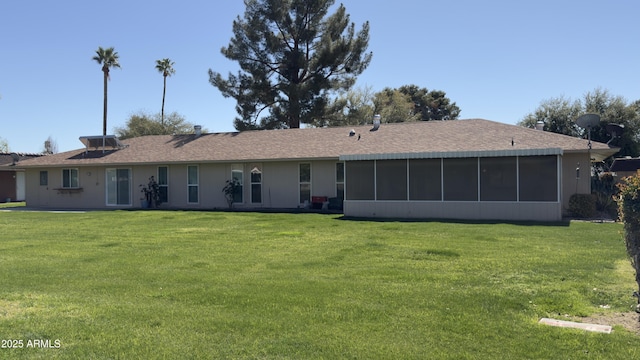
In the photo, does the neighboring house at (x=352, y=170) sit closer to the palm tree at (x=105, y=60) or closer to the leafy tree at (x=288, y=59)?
the leafy tree at (x=288, y=59)

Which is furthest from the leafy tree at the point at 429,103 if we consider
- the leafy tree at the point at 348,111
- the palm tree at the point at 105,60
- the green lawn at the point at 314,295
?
the green lawn at the point at 314,295

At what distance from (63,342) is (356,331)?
2.70 metres

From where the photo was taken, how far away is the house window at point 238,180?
22812 millimetres

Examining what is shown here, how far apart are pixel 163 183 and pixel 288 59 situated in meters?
15.1

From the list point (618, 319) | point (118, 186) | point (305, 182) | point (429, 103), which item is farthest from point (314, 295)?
point (429, 103)

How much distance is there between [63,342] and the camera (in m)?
4.79

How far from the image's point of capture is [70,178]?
25.8 metres

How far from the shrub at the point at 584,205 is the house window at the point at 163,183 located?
16788 millimetres

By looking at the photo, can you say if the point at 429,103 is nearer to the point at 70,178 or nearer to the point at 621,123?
the point at 621,123

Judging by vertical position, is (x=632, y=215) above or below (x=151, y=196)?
above

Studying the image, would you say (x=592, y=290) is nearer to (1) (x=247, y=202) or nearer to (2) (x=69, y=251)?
(2) (x=69, y=251)

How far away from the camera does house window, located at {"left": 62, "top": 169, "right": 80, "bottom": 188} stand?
2562 centimetres

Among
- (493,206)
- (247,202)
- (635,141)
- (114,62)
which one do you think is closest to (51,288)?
(493,206)

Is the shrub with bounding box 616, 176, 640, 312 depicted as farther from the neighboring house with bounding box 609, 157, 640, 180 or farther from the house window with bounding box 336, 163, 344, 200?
the neighboring house with bounding box 609, 157, 640, 180
